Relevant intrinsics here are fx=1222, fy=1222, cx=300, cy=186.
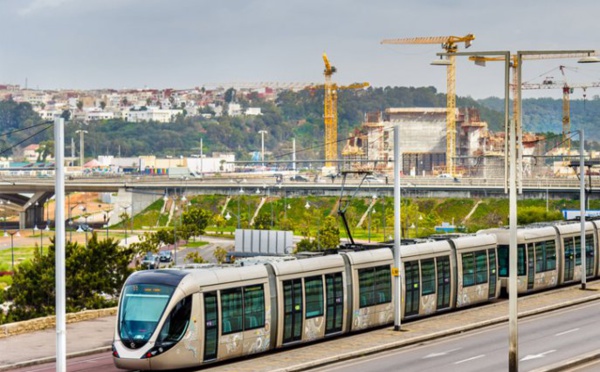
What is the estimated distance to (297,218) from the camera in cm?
16912

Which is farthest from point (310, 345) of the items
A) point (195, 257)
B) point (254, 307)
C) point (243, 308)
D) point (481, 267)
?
point (195, 257)

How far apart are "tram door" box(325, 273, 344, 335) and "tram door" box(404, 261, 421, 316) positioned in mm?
4590

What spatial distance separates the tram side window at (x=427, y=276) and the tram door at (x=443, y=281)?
416 millimetres

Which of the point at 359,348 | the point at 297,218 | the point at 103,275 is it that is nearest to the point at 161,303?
the point at 359,348

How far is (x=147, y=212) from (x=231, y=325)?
526 feet

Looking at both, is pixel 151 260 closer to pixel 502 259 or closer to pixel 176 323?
pixel 502 259

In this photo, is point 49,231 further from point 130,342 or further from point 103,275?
point 130,342

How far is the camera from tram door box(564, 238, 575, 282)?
5843cm

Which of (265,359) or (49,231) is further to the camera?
(49,231)

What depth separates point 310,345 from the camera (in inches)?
1594

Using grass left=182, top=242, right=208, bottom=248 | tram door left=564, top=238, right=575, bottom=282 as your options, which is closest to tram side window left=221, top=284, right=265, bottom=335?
tram door left=564, top=238, right=575, bottom=282

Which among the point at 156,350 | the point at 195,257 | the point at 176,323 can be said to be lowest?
the point at 195,257

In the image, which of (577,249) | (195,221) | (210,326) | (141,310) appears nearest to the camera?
(141,310)

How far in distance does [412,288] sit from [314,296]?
690cm
